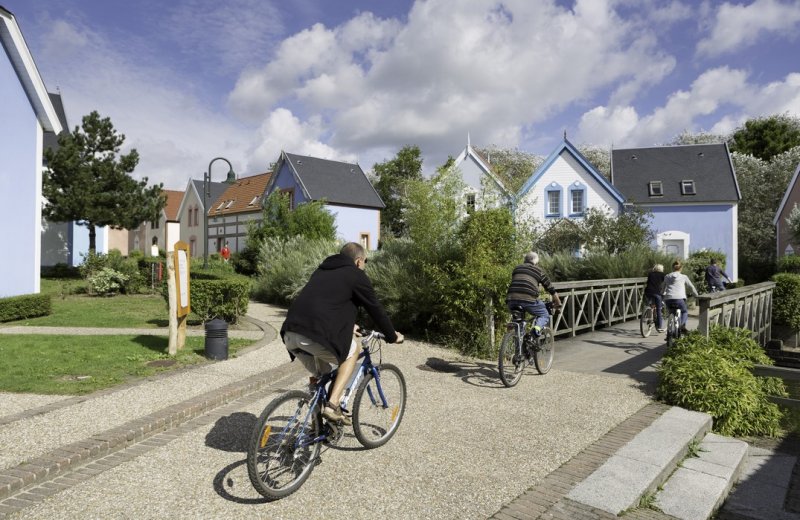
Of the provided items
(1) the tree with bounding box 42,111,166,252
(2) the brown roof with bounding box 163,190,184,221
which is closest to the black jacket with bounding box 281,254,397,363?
(1) the tree with bounding box 42,111,166,252

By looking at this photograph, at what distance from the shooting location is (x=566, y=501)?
13.3ft

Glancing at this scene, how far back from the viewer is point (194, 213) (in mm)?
49438

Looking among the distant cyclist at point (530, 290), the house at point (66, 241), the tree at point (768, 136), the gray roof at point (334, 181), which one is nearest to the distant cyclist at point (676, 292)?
the distant cyclist at point (530, 290)

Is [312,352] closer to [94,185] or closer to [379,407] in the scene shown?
[379,407]

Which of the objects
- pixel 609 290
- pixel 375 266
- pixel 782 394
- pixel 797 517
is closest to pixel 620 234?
pixel 609 290

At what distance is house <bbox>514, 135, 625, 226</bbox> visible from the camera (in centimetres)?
3112

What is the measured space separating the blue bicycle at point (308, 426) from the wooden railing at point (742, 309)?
5.38 metres

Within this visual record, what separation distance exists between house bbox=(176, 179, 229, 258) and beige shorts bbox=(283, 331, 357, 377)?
151 ft

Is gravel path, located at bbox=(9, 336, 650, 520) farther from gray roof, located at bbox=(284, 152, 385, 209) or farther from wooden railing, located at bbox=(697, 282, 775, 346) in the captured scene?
gray roof, located at bbox=(284, 152, 385, 209)

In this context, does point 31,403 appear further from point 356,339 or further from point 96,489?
point 356,339

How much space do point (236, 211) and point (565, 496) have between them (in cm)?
4106

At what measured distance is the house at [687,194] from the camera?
30.8 meters

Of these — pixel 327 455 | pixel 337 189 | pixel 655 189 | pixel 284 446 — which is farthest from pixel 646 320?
pixel 337 189

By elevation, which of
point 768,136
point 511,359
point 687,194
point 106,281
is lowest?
point 511,359
